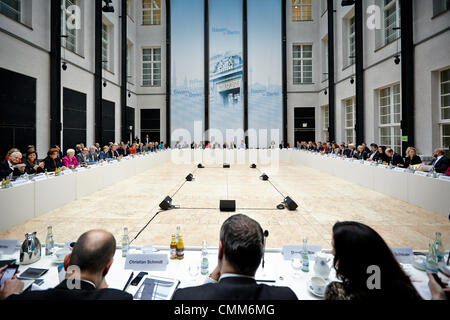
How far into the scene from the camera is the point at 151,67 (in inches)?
700

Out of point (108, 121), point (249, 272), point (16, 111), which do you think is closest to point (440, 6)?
point (249, 272)

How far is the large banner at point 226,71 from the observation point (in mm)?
17297

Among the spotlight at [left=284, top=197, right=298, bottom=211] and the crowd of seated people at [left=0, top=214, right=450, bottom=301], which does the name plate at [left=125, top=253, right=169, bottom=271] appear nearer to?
the crowd of seated people at [left=0, top=214, right=450, bottom=301]

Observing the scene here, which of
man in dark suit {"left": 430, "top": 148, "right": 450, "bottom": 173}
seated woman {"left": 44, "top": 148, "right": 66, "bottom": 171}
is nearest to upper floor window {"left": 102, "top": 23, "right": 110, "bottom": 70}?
seated woman {"left": 44, "top": 148, "right": 66, "bottom": 171}

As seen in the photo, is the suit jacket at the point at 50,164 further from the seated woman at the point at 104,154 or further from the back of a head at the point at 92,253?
the back of a head at the point at 92,253

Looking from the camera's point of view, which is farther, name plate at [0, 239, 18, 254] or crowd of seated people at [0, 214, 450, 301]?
name plate at [0, 239, 18, 254]

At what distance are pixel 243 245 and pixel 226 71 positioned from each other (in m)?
17.3

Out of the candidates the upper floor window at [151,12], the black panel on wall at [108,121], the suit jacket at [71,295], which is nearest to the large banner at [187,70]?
the upper floor window at [151,12]

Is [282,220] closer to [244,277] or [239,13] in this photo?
[244,277]

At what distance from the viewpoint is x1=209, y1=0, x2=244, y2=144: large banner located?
17.3m

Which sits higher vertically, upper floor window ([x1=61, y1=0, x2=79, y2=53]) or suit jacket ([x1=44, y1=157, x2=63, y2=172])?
upper floor window ([x1=61, y1=0, x2=79, y2=53])

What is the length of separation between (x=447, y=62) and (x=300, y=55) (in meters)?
11.1

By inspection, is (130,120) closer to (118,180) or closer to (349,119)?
(118,180)

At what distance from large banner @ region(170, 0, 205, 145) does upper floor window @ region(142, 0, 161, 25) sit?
0.93m
